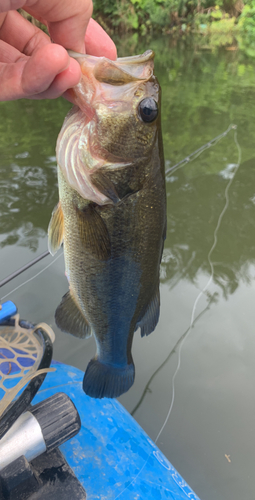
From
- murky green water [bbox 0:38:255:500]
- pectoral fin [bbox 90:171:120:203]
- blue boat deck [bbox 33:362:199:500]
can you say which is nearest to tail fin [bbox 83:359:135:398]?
blue boat deck [bbox 33:362:199:500]

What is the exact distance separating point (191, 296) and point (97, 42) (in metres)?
2.52

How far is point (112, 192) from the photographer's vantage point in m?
1.07

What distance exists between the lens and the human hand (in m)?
Result: 0.79

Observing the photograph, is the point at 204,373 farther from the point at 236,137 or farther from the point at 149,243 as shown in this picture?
the point at 236,137

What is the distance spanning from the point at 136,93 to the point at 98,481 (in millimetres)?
1642

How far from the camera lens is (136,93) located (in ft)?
3.34

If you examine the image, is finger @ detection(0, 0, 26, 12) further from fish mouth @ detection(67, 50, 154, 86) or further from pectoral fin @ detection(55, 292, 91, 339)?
pectoral fin @ detection(55, 292, 91, 339)

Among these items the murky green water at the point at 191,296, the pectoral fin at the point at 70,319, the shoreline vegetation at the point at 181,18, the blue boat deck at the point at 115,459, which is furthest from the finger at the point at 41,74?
the shoreline vegetation at the point at 181,18

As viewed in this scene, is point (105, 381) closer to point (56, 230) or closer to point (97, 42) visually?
point (56, 230)

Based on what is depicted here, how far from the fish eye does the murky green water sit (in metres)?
2.03

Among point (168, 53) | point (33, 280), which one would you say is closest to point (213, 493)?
point (33, 280)

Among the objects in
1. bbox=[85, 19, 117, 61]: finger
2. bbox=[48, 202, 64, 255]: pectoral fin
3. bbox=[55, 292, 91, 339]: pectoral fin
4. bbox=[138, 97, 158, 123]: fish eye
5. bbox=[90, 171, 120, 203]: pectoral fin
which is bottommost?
bbox=[55, 292, 91, 339]: pectoral fin

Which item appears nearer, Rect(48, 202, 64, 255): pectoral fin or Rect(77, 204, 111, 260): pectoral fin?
Rect(77, 204, 111, 260): pectoral fin

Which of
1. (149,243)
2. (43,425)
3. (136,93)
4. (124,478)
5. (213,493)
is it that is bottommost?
(213,493)
